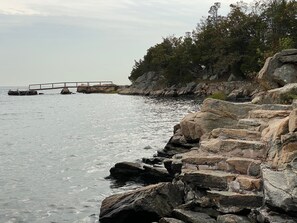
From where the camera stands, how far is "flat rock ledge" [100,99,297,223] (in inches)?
443

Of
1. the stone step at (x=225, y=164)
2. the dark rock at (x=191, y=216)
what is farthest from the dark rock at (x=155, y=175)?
the dark rock at (x=191, y=216)

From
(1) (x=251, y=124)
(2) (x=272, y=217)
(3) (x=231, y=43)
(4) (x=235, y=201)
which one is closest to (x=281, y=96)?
(1) (x=251, y=124)

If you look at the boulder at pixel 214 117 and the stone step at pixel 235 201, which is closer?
the stone step at pixel 235 201

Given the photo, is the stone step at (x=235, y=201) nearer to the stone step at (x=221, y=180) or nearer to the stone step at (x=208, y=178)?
the stone step at (x=221, y=180)

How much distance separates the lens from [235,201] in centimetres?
1227

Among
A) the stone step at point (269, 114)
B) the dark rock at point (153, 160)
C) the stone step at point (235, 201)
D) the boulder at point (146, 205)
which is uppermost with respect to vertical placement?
the stone step at point (269, 114)

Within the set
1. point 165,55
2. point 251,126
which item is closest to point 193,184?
point 251,126

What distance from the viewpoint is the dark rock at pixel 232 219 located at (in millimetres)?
11523

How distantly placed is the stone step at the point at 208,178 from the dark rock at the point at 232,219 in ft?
4.87

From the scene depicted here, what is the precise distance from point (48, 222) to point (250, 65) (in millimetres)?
80032

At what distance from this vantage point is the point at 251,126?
17453 millimetres

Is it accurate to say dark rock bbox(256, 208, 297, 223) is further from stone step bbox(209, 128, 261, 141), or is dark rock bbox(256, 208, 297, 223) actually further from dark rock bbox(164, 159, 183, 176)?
dark rock bbox(164, 159, 183, 176)

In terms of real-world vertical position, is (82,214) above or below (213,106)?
below

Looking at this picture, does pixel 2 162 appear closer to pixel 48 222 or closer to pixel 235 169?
pixel 48 222
